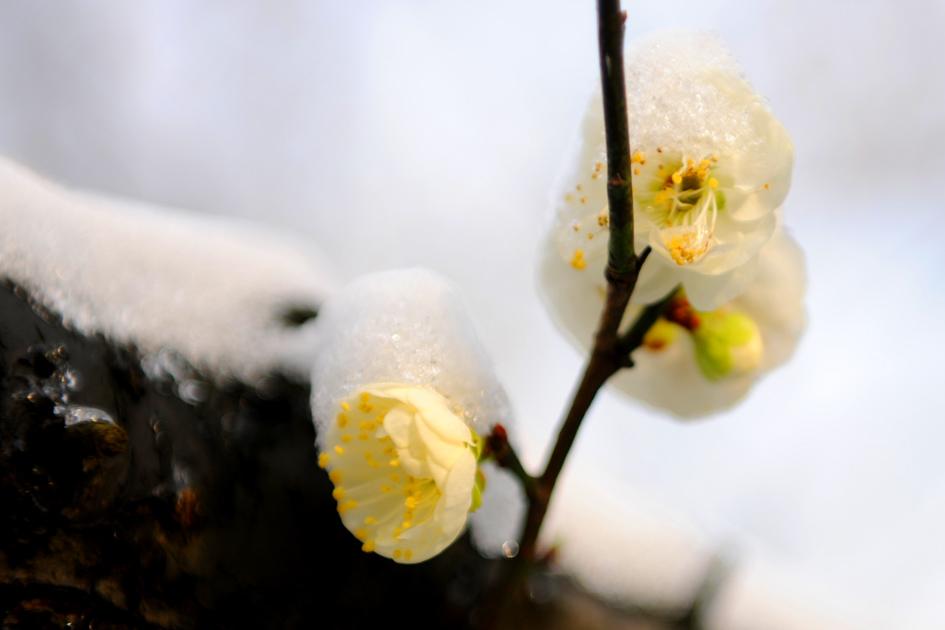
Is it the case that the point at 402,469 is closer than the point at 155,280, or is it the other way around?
the point at 402,469

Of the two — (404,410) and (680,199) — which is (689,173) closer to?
(680,199)

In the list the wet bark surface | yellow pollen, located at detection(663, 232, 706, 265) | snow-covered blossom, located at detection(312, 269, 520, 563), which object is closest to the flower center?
yellow pollen, located at detection(663, 232, 706, 265)

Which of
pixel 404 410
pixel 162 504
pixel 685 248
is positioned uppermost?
pixel 685 248

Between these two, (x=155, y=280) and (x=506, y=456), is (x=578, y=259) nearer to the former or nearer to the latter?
(x=506, y=456)

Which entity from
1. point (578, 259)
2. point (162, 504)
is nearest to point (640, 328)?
point (578, 259)

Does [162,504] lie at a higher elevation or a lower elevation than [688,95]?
lower

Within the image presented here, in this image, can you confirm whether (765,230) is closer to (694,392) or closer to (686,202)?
(686,202)

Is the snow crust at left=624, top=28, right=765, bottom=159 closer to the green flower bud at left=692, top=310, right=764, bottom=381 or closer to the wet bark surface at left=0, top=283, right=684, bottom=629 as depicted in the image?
the green flower bud at left=692, top=310, right=764, bottom=381
